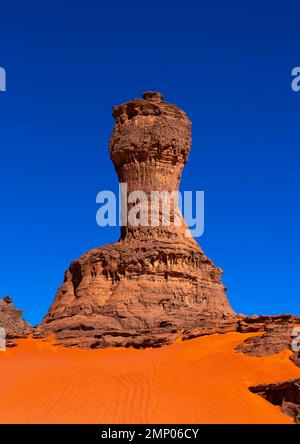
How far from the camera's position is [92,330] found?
96.1 feet

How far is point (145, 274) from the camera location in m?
31.8

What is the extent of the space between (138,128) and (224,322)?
538 inches

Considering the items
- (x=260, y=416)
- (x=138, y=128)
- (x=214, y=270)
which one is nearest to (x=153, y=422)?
(x=260, y=416)

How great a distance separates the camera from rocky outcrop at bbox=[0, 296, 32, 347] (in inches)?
1231

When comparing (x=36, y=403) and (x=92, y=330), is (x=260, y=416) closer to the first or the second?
(x=36, y=403)

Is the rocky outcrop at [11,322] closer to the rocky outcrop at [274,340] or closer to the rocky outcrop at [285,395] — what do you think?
the rocky outcrop at [274,340]

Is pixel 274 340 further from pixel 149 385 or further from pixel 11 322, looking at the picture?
pixel 11 322

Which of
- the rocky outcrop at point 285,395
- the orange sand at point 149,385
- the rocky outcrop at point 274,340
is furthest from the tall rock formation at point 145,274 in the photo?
the rocky outcrop at point 285,395

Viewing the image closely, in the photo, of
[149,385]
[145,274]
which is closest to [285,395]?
[149,385]

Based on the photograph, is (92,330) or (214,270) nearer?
(92,330)

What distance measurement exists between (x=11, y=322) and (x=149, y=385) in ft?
53.3

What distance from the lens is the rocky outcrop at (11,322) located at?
103ft

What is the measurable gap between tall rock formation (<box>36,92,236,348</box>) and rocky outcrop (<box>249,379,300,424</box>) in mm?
8280

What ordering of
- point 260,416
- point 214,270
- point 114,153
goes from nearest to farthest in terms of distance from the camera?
point 260,416 → point 214,270 → point 114,153
